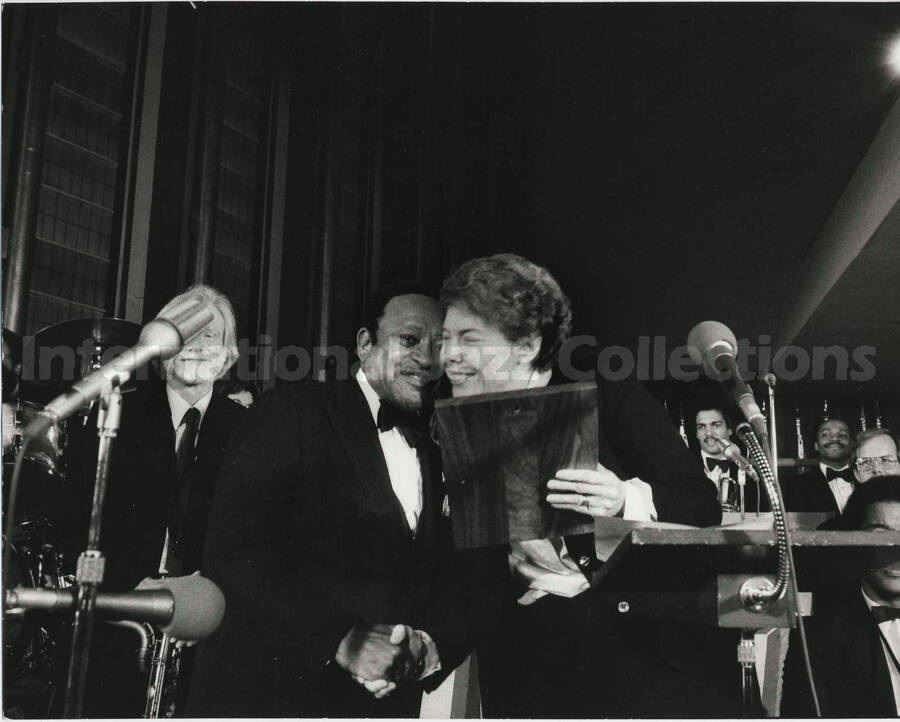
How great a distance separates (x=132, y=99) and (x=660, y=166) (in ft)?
14.3

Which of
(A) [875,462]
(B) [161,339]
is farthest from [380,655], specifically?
(A) [875,462]

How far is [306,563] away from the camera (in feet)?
7.11

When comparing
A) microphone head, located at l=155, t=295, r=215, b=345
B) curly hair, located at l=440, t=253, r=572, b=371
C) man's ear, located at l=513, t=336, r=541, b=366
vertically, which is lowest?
microphone head, located at l=155, t=295, r=215, b=345

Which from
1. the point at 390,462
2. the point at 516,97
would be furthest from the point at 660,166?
the point at 390,462

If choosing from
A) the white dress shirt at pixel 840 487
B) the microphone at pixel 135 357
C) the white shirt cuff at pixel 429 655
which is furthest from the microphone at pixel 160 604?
the white dress shirt at pixel 840 487

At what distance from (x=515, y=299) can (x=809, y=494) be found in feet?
12.4

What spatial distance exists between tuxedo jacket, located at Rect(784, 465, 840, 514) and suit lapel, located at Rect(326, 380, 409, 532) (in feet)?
12.2

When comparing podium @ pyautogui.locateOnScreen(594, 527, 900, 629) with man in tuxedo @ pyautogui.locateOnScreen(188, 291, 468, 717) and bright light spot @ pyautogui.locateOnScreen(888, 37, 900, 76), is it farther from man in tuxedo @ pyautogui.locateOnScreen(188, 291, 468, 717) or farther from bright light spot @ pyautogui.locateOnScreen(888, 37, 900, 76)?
bright light spot @ pyautogui.locateOnScreen(888, 37, 900, 76)

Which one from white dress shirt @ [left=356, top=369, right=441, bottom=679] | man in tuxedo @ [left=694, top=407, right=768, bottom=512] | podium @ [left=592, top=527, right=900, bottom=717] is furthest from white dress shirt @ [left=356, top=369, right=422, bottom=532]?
man in tuxedo @ [left=694, top=407, right=768, bottom=512]

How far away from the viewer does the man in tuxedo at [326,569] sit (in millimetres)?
2084

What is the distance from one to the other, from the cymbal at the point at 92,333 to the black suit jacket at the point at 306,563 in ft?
2.84

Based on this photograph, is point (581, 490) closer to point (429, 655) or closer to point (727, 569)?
point (727, 569)

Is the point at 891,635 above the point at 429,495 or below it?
below

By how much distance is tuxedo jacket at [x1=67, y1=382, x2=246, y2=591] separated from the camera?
2572mm
